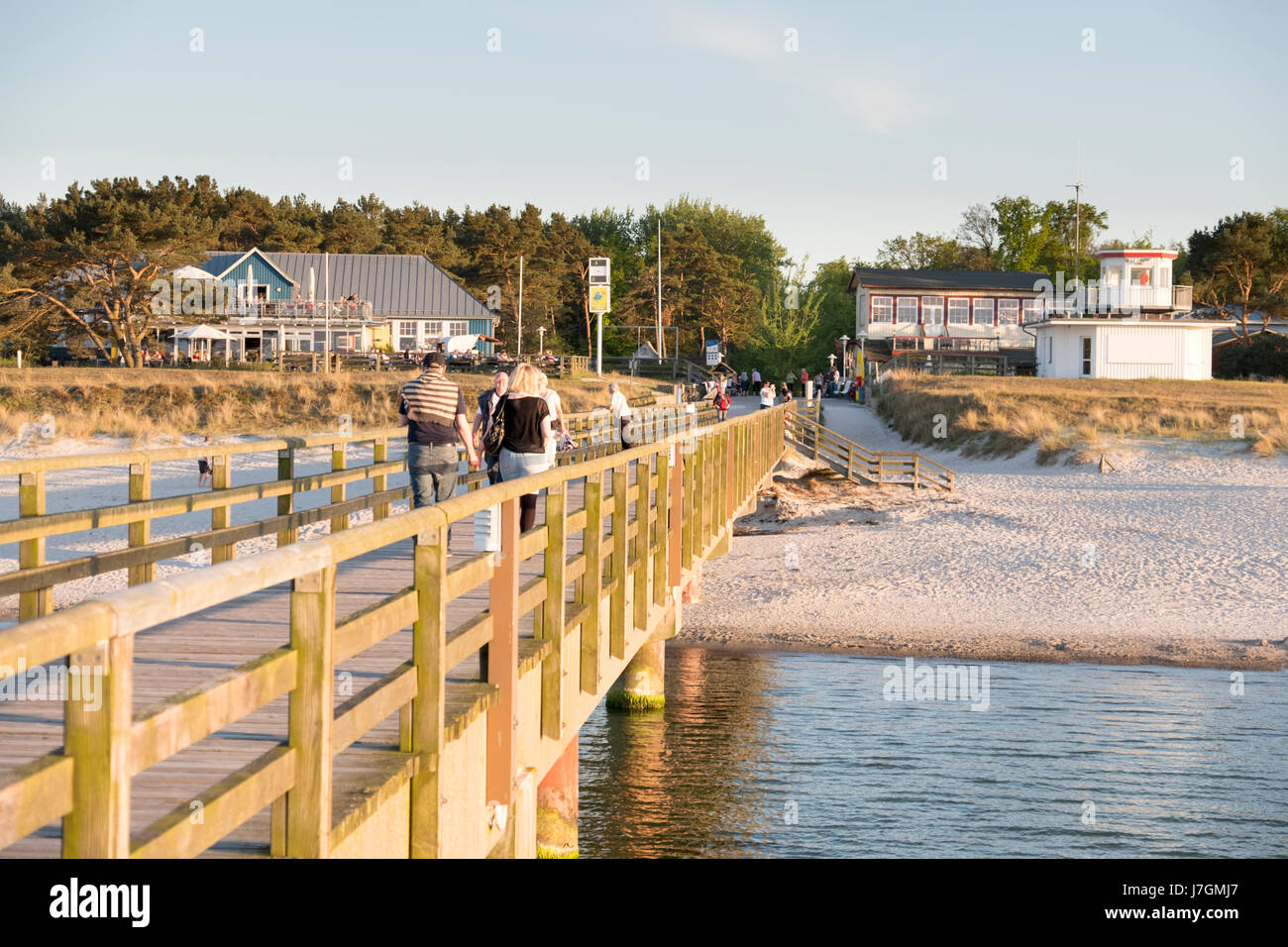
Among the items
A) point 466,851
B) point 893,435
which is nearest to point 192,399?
point 893,435

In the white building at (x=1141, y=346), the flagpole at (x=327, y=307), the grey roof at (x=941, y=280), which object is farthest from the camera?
the grey roof at (x=941, y=280)

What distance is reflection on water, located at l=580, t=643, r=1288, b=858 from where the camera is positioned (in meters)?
12.1

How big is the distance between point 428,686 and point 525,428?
6060mm

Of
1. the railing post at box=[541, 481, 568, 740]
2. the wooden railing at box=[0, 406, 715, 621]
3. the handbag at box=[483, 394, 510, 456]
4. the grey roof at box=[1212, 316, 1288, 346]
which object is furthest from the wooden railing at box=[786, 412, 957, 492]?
the grey roof at box=[1212, 316, 1288, 346]

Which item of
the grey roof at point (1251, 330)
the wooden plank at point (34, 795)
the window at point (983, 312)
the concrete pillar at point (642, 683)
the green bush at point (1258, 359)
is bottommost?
the concrete pillar at point (642, 683)

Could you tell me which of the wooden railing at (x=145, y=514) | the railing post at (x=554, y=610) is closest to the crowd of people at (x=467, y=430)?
the wooden railing at (x=145, y=514)

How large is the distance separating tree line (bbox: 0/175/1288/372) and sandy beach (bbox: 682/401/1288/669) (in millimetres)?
35748

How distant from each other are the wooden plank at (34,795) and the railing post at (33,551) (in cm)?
492

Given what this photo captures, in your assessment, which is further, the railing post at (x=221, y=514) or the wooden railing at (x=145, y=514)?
the railing post at (x=221, y=514)

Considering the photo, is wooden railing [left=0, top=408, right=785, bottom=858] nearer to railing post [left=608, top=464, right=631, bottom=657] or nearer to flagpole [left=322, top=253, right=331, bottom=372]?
railing post [left=608, top=464, right=631, bottom=657]

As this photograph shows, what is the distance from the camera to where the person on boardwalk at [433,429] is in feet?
35.0

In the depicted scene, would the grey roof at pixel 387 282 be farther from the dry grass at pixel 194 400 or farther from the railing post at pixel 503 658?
the railing post at pixel 503 658
